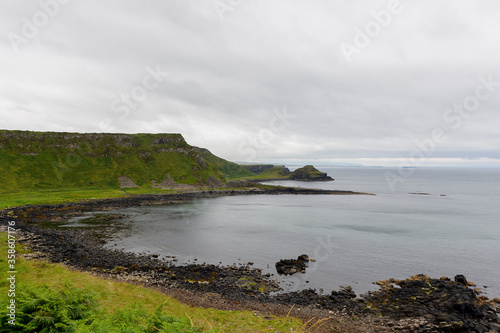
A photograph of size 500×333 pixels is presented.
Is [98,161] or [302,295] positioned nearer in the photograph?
[302,295]

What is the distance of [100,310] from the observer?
492 inches

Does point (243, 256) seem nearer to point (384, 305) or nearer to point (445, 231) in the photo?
point (384, 305)

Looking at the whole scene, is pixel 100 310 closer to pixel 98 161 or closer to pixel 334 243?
pixel 334 243

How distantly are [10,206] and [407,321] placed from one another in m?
102

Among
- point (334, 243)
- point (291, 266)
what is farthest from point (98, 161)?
point (291, 266)

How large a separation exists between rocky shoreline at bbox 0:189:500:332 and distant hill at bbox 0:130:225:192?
101m

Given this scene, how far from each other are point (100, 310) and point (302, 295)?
23196 mm

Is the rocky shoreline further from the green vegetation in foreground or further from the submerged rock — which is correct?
the submerged rock

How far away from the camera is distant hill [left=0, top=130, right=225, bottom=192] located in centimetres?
12516

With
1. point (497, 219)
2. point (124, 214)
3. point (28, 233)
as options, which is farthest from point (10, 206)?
point (497, 219)

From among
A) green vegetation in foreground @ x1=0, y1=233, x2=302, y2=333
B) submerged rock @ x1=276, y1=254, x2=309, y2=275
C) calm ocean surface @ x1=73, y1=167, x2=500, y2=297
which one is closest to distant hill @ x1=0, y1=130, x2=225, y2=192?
calm ocean surface @ x1=73, y1=167, x2=500, y2=297

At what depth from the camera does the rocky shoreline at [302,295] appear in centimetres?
2370

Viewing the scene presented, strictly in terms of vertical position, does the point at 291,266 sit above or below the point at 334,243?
above

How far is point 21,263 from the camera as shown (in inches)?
1084
